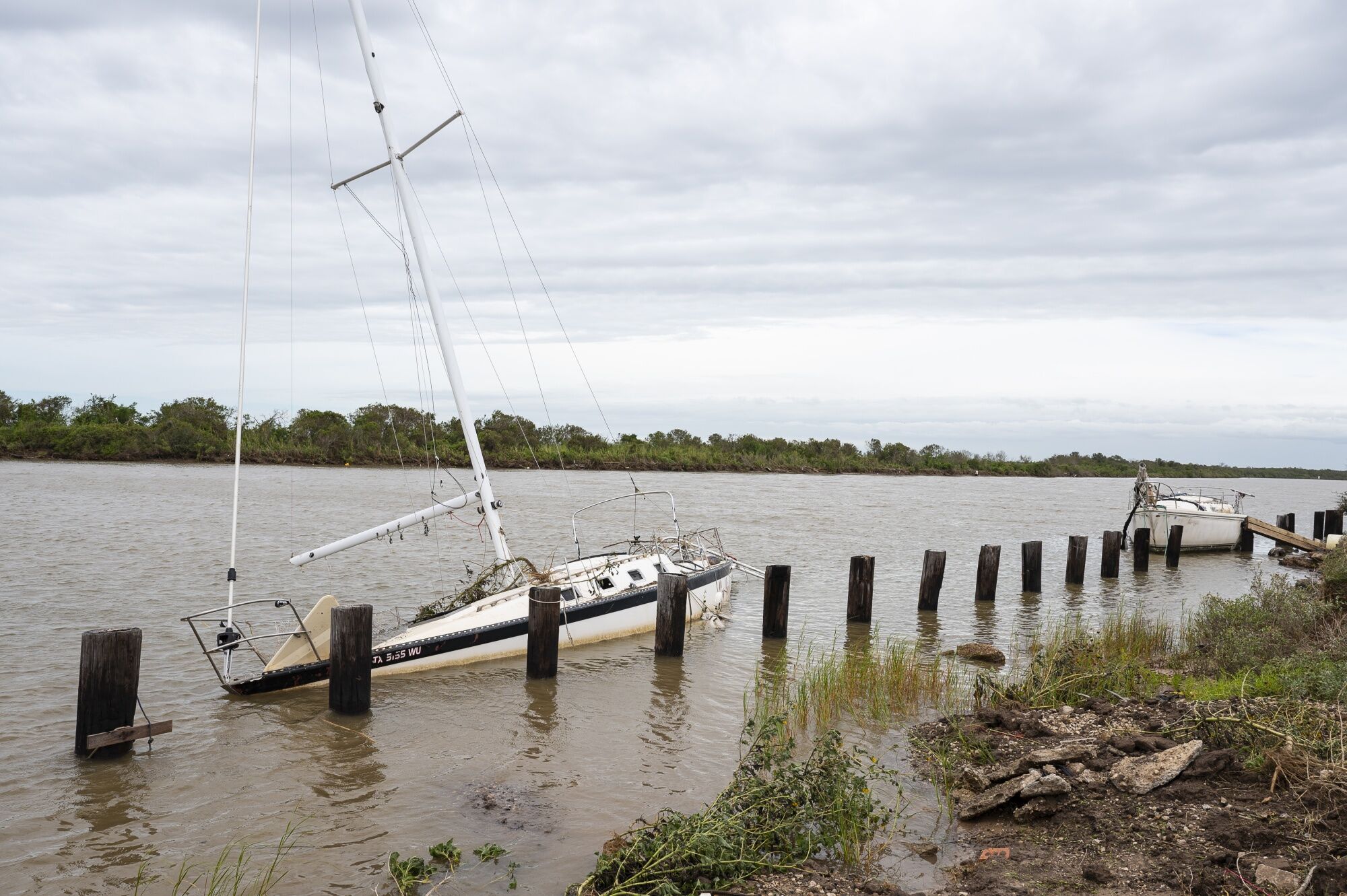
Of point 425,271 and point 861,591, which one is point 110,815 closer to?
point 425,271

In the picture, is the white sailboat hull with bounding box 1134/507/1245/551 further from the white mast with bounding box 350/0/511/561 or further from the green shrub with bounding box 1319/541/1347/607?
the white mast with bounding box 350/0/511/561

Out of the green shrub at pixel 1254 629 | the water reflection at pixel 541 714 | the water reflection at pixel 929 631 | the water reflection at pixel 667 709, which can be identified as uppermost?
the green shrub at pixel 1254 629

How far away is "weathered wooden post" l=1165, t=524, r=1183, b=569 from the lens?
30.8m

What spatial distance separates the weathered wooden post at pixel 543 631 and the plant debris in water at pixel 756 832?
5462 millimetres

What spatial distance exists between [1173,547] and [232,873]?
101 ft

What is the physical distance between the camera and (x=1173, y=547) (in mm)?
31078

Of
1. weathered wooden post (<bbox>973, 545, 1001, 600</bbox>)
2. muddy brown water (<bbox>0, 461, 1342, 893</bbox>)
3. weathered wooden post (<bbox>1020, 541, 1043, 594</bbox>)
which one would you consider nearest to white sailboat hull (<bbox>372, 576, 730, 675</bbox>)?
muddy brown water (<bbox>0, 461, 1342, 893</bbox>)

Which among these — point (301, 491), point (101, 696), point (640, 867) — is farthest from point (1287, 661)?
point (301, 491)

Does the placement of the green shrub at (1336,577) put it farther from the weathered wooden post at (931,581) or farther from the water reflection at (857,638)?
the water reflection at (857,638)

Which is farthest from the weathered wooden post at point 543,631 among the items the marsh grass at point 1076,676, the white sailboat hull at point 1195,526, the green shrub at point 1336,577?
the white sailboat hull at point 1195,526

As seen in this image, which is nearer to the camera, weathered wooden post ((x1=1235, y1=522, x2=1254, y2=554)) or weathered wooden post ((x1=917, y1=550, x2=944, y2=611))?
weathered wooden post ((x1=917, y1=550, x2=944, y2=611))

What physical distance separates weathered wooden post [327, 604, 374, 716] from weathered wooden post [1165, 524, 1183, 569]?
2747 centimetres

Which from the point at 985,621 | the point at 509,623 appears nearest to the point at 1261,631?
the point at 985,621

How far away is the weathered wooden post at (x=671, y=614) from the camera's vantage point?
15.2m
